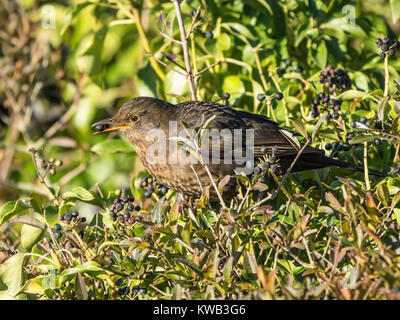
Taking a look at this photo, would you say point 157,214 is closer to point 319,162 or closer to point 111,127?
point 319,162

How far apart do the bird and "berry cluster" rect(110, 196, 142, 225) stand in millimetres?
489

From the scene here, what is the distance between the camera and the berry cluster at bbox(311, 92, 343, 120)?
3471 millimetres

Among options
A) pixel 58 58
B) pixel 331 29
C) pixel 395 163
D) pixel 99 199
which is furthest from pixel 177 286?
pixel 58 58

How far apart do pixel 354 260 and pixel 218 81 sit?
2314 mm

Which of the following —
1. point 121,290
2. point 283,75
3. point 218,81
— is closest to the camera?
point 121,290

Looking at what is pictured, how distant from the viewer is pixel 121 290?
2.73m

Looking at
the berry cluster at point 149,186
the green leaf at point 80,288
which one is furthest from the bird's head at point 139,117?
the green leaf at point 80,288

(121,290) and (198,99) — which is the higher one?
(198,99)

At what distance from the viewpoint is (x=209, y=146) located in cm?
380

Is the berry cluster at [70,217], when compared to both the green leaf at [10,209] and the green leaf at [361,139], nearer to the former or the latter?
the green leaf at [10,209]

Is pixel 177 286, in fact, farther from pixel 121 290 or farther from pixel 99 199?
pixel 99 199

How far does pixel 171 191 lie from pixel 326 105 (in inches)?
44.8

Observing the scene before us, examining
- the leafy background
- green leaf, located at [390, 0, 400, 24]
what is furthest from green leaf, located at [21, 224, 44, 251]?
green leaf, located at [390, 0, 400, 24]

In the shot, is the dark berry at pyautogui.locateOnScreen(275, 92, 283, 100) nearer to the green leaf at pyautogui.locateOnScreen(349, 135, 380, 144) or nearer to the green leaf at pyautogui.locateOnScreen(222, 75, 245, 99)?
the green leaf at pyautogui.locateOnScreen(222, 75, 245, 99)
